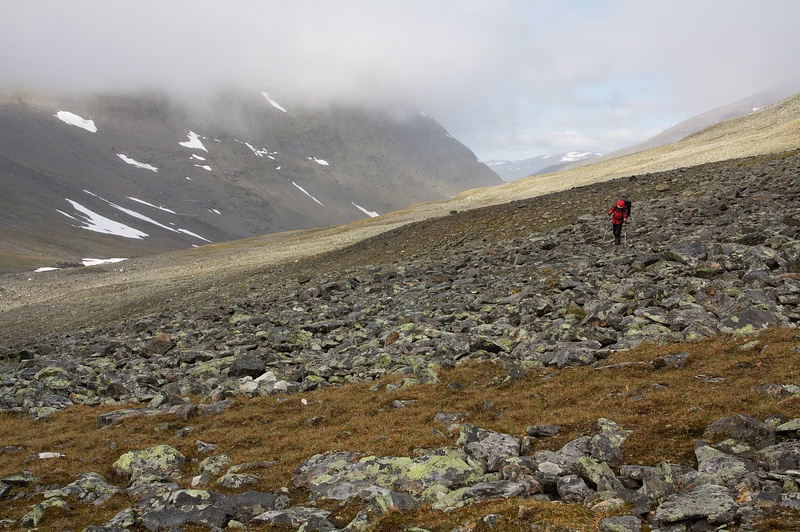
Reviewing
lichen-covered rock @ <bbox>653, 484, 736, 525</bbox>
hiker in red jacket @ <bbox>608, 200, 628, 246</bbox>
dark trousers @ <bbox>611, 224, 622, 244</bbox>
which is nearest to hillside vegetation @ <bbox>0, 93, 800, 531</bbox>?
lichen-covered rock @ <bbox>653, 484, 736, 525</bbox>

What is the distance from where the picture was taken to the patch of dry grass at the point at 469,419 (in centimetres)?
965

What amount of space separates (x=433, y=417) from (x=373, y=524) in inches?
201

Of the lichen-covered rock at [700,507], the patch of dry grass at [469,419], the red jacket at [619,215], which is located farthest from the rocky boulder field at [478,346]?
the red jacket at [619,215]

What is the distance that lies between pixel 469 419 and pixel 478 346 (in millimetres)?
5683

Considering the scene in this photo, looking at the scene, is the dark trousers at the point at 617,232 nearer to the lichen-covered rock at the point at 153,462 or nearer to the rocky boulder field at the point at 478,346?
the rocky boulder field at the point at 478,346

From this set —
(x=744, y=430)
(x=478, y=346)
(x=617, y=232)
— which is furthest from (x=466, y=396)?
(x=617, y=232)

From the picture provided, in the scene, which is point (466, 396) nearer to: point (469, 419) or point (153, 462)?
point (469, 419)

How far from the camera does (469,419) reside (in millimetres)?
12875

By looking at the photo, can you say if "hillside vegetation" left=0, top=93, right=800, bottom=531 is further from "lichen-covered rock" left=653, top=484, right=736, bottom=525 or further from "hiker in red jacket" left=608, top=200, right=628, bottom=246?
"hiker in red jacket" left=608, top=200, right=628, bottom=246

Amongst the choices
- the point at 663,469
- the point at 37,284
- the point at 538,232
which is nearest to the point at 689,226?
the point at 538,232

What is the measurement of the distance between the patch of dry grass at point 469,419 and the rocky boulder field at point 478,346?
405 millimetres

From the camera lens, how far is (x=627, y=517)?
7.11m

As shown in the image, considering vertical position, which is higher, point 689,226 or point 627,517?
point 689,226

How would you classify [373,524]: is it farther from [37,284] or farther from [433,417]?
[37,284]
